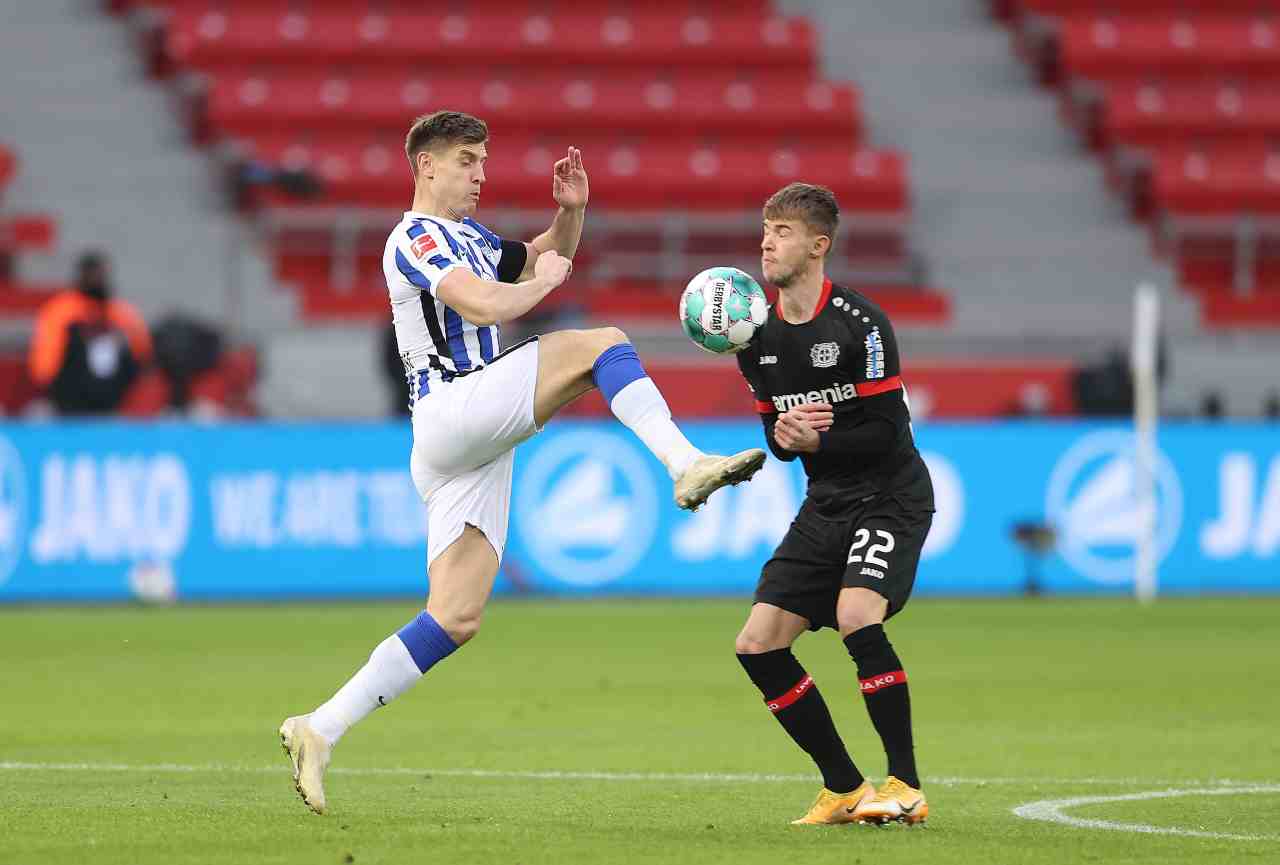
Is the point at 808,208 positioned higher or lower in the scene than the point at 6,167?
lower

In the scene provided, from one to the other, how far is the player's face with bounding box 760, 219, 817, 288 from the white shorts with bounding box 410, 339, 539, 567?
0.85 meters

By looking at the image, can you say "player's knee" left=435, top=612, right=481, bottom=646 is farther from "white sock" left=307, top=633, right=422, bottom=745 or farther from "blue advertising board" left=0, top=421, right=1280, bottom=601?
"blue advertising board" left=0, top=421, right=1280, bottom=601

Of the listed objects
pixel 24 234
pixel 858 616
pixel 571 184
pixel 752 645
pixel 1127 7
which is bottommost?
pixel 752 645

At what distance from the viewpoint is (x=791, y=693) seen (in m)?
7.39

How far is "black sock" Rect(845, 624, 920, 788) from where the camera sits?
7.14m

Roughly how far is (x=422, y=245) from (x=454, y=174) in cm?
34

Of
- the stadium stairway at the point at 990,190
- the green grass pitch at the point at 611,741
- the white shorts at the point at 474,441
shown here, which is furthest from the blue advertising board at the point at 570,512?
the white shorts at the point at 474,441

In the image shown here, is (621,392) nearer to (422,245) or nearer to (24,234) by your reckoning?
(422,245)

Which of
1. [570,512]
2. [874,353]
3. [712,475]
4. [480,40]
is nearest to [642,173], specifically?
[480,40]

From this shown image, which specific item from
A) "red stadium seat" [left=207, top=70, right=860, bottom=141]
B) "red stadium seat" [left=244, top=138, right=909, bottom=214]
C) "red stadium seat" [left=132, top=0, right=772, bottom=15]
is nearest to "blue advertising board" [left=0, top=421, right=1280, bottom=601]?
"red stadium seat" [left=244, top=138, right=909, bottom=214]

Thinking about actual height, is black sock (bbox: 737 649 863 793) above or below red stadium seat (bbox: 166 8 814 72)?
below

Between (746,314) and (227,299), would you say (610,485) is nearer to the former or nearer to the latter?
(227,299)

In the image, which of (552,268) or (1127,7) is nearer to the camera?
(552,268)

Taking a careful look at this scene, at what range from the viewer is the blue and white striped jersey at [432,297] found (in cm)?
734
